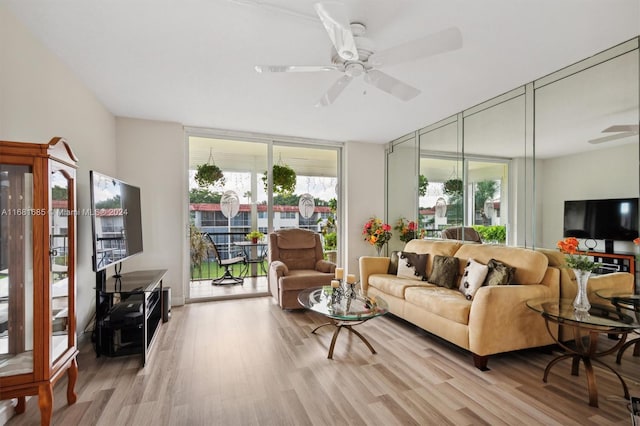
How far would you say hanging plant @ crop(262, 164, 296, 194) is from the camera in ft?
16.1

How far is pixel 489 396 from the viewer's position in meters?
2.03

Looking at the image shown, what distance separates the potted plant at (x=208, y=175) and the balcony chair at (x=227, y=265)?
0.86 m

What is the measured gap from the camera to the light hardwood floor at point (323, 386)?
5.97ft

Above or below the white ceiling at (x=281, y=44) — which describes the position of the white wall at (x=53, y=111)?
below

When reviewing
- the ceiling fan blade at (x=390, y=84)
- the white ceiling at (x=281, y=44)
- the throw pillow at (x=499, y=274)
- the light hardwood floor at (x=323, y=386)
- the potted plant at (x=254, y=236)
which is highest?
the white ceiling at (x=281, y=44)

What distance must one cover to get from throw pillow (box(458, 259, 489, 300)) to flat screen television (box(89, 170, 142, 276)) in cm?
325

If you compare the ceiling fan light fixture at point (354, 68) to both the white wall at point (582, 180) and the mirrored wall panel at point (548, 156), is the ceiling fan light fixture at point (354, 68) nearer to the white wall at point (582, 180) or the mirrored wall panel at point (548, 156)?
the mirrored wall panel at point (548, 156)

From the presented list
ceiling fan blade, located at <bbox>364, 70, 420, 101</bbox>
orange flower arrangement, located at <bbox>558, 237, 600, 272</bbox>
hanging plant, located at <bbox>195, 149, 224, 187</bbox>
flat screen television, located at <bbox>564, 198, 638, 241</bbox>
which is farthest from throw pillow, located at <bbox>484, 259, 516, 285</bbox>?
hanging plant, located at <bbox>195, 149, 224, 187</bbox>

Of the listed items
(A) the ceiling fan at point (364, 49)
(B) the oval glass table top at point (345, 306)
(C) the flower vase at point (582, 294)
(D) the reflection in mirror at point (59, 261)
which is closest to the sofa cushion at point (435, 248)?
(B) the oval glass table top at point (345, 306)

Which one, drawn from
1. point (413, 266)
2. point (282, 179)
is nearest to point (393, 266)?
point (413, 266)

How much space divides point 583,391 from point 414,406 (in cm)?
124

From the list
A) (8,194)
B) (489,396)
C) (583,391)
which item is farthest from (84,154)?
(583,391)

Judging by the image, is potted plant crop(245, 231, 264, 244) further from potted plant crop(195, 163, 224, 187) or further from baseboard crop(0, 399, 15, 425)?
baseboard crop(0, 399, 15, 425)

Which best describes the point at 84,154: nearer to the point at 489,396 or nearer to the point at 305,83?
the point at 305,83
